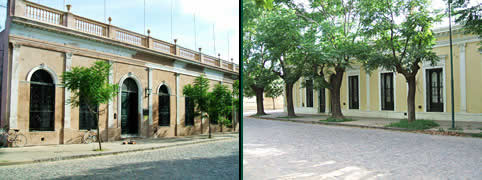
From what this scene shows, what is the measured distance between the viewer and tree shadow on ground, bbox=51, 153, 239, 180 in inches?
60.8

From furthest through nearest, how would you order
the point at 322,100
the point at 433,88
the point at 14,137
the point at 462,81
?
the point at 322,100 → the point at 433,88 → the point at 462,81 → the point at 14,137

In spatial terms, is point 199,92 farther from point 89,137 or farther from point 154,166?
point 89,137

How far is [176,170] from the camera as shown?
182cm

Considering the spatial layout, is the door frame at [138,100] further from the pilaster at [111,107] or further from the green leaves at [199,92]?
the green leaves at [199,92]

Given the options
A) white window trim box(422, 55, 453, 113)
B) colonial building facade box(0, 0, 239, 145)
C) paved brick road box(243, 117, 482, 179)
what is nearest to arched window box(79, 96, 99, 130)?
colonial building facade box(0, 0, 239, 145)

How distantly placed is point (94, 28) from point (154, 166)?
0.80 m

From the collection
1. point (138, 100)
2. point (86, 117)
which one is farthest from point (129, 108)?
point (86, 117)

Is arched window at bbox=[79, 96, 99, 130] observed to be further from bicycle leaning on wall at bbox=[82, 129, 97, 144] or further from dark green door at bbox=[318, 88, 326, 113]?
dark green door at bbox=[318, 88, 326, 113]

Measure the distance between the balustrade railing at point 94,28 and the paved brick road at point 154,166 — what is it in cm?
59

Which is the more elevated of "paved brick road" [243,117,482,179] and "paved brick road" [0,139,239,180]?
"paved brick road" [0,139,239,180]

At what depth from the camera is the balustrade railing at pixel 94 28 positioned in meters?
1.29

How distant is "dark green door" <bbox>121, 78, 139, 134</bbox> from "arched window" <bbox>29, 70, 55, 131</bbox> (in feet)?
1.06

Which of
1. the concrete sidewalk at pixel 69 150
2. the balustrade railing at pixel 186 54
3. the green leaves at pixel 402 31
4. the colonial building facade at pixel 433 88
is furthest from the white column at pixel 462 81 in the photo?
the concrete sidewalk at pixel 69 150

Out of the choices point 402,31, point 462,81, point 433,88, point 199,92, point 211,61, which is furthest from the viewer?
point 433,88
